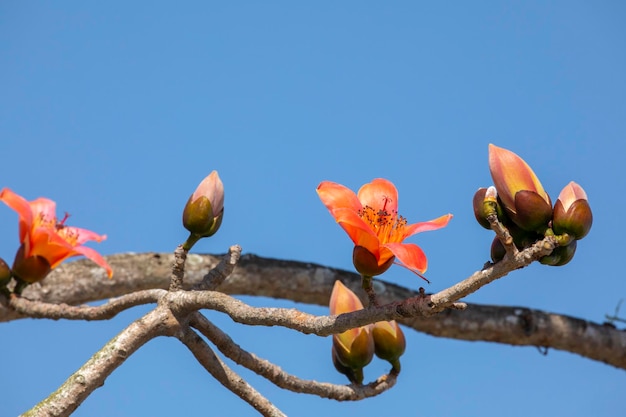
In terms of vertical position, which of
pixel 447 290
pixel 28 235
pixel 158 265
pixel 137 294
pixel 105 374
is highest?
pixel 158 265

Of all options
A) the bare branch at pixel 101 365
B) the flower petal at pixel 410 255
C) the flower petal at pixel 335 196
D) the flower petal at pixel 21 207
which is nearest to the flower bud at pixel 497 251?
the flower petal at pixel 410 255

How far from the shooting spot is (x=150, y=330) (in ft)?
5.06

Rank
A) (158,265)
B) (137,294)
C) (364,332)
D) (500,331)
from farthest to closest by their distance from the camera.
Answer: (500,331)
(158,265)
(364,332)
(137,294)

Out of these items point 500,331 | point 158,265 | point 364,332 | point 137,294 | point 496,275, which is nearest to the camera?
point 496,275

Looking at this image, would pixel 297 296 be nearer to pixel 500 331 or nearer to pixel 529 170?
pixel 500 331

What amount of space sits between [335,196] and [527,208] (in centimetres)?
33

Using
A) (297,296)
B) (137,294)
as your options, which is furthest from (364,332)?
(297,296)

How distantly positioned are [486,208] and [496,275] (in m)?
0.11

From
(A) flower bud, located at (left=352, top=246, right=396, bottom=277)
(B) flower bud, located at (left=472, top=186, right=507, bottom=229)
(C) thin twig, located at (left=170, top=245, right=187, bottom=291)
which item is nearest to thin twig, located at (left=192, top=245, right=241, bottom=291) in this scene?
(C) thin twig, located at (left=170, top=245, right=187, bottom=291)

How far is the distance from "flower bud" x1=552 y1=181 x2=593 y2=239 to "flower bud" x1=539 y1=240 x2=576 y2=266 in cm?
2

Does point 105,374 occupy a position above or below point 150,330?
below

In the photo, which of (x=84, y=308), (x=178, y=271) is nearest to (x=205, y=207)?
(x=178, y=271)

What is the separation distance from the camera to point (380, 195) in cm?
161

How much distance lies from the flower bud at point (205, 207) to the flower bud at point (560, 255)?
70cm
